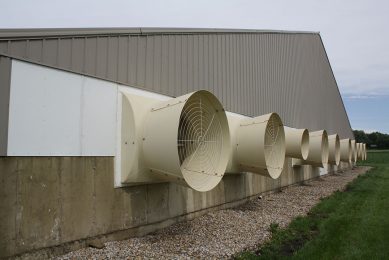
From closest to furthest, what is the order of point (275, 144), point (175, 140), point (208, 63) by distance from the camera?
point (175, 140), point (208, 63), point (275, 144)

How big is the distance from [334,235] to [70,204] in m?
5.05

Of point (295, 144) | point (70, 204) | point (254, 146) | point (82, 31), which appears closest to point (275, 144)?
point (254, 146)

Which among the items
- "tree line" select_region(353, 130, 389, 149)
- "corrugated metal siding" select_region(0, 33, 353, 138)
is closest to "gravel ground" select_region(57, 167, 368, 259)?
"corrugated metal siding" select_region(0, 33, 353, 138)

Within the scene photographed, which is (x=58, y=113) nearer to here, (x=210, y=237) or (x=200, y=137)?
(x=200, y=137)

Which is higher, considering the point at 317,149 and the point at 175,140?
the point at 175,140

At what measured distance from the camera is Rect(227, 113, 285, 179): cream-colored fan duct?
27.9 ft

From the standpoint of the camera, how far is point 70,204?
199 inches

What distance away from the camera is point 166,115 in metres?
5.68

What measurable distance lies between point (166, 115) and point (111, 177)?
133 cm

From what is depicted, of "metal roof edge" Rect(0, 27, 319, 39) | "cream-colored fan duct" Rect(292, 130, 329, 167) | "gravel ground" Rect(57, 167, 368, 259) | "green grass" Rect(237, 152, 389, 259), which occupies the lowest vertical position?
"green grass" Rect(237, 152, 389, 259)

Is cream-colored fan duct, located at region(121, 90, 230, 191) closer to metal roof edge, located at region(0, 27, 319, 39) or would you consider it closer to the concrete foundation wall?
the concrete foundation wall

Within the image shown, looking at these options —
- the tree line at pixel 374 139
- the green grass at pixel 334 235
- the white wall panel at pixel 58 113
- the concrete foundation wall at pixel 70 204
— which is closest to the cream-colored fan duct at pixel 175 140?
the white wall panel at pixel 58 113

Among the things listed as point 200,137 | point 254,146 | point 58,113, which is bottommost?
point 254,146

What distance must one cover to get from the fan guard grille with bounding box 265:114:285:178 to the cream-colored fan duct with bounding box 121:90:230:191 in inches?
111
